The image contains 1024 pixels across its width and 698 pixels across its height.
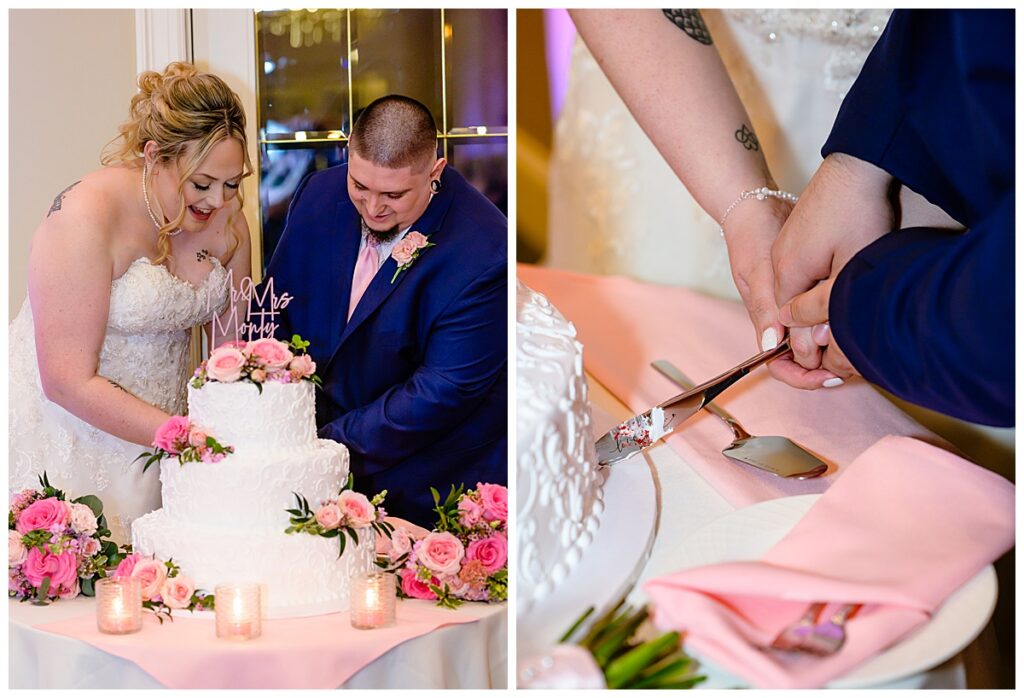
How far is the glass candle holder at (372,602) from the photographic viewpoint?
152cm

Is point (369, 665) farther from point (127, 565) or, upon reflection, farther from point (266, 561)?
point (127, 565)

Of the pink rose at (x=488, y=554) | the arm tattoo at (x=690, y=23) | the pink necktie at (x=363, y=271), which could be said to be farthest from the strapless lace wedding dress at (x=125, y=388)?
the arm tattoo at (x=690, y=23)

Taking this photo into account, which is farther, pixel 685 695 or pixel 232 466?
pixel 232 466

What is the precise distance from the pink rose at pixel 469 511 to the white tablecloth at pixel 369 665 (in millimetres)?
143

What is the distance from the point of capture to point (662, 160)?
1.77 m

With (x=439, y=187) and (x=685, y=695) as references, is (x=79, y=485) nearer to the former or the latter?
(x=439, y=187)

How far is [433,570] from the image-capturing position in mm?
1614

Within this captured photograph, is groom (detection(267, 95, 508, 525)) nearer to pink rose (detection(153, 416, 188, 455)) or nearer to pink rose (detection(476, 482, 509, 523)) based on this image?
pink rose (detection(476, 482, 509, 523))

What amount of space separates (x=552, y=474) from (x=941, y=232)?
0.59m

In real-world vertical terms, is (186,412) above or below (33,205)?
below

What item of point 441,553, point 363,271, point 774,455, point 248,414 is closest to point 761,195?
point 774,455

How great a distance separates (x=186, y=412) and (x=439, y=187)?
23.3 inches

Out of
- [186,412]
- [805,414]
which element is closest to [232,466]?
[186,412]

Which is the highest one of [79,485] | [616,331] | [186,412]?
[616,331]
